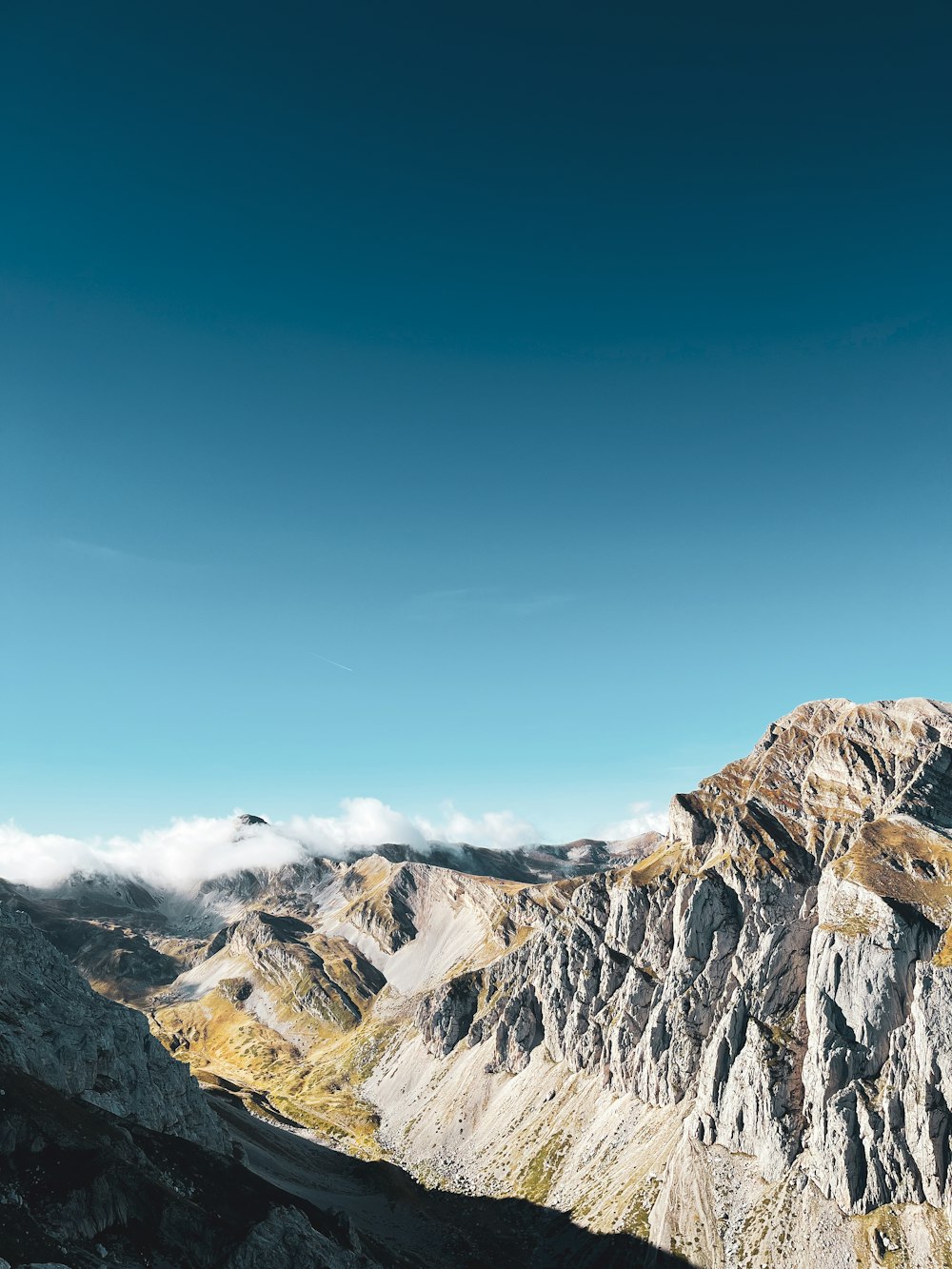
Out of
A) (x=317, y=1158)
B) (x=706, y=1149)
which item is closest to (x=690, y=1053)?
(x=706, y=1149)

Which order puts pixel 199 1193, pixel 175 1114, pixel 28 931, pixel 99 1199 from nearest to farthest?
pixel 99 1199 → pixel 199 1193 → pixel 175 1114 → pixel 28 931

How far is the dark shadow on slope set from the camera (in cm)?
14412

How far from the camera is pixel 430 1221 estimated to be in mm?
167750

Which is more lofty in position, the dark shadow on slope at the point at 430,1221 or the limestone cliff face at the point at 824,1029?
the limestone cliff face at the point at 824,1029

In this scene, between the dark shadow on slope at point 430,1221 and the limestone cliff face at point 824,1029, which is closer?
the limestone cliff face at point 824,1029

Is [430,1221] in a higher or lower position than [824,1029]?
lower

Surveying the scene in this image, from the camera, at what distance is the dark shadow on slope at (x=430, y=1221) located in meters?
144

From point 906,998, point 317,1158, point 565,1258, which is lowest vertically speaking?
point 317,1158

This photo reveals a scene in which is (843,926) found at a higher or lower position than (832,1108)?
higher

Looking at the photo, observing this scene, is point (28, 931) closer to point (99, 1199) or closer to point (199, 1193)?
point (199, 1193)

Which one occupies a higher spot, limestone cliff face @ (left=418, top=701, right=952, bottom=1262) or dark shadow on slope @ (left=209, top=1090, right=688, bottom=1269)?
limestone cliff face @ (left=418, top=701, right=952, bottom=1262)

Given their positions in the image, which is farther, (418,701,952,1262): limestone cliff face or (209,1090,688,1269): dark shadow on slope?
(209,1090,688,1269): dark shadow on slope

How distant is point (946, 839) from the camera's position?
178 meters

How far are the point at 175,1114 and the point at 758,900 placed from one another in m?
152
